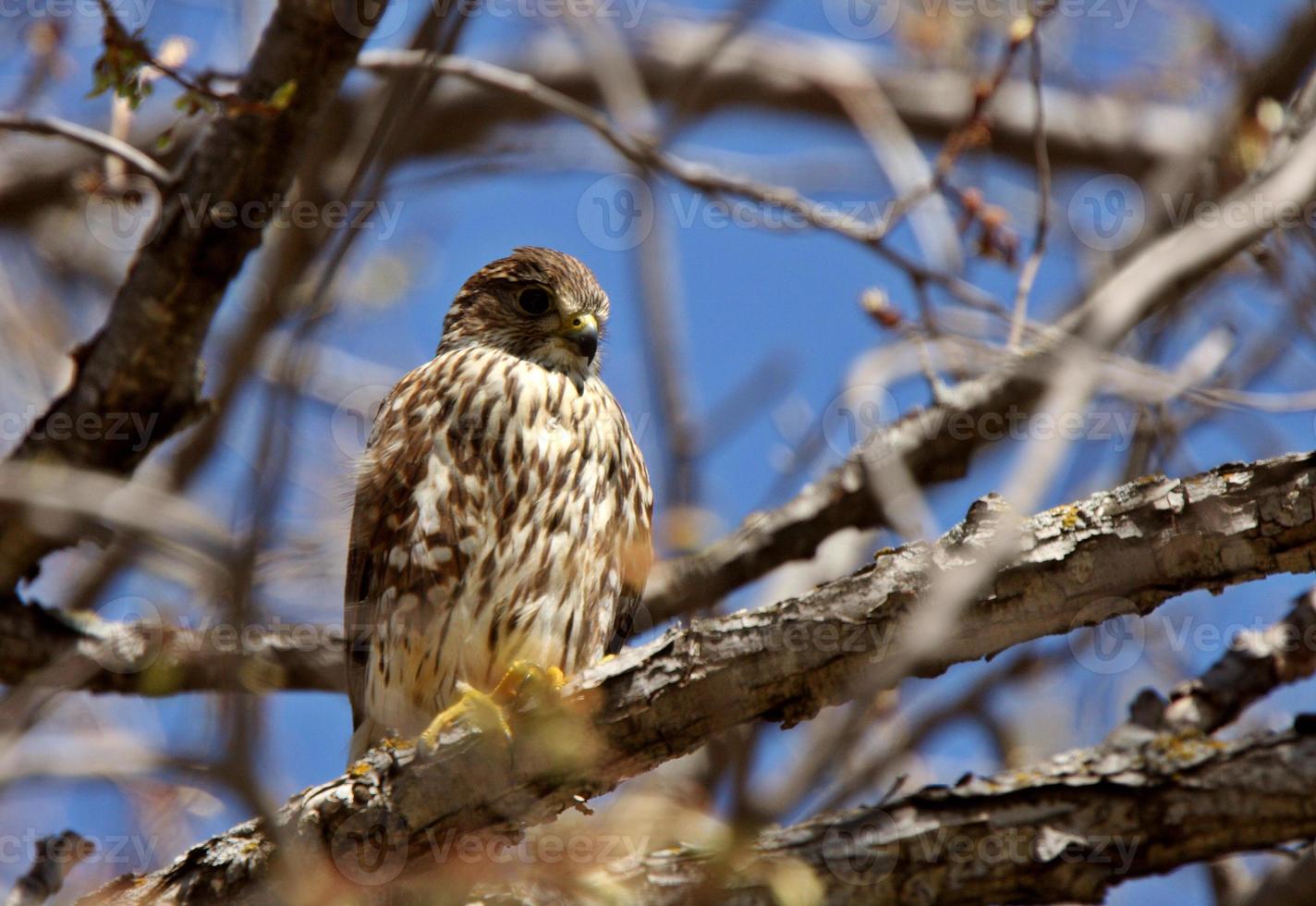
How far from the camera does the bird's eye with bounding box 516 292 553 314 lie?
180 inches

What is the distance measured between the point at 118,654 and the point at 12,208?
12.2 ft

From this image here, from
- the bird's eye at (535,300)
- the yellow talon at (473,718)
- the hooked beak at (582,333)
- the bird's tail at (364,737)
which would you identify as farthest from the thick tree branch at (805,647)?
the bird's eye at (535,300)

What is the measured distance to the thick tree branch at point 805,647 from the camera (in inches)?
109

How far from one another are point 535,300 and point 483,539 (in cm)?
103

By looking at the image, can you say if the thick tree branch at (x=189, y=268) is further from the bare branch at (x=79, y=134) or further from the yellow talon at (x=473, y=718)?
the yellow talon at (x=473, y=718)

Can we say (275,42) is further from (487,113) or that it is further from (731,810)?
(487,113)

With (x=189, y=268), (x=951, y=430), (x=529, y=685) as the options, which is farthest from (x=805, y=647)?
(x=189, y=268)

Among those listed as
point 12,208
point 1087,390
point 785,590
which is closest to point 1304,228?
point 1087,390

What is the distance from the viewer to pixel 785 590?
474cm

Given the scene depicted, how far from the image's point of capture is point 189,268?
3.73 meters

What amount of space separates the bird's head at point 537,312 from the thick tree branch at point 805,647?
163 cm

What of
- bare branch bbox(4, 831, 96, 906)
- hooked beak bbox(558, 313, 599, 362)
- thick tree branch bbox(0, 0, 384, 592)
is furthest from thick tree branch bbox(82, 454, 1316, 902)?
hooked beak bbox(558, 313, 599, 362)

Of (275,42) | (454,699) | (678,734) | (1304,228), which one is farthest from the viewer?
(1304,228)

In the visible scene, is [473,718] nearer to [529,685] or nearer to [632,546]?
[529,685]
